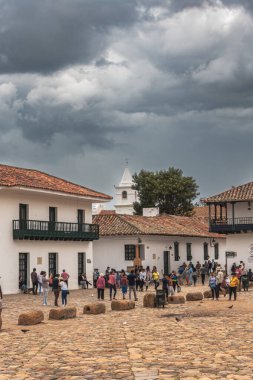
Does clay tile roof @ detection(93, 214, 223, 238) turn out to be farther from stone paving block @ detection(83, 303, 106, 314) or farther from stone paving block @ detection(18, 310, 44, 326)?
stone paving block @ detection(18, 310, 44, 326)

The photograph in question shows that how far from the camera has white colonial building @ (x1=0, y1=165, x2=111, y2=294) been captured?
127 ft

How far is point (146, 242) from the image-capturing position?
53.9 m

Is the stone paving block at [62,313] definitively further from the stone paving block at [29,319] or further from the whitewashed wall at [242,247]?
the whitewashed wall at [242,247]

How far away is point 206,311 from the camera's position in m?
25.4

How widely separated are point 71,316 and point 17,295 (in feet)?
46.2

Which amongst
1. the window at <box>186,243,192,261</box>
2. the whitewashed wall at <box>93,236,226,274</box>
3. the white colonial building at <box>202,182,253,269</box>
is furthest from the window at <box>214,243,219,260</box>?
the white colonial building at <box>202,182,253,269</box>

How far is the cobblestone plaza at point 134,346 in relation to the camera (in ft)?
39.2

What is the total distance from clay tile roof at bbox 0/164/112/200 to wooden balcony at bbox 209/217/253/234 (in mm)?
9604

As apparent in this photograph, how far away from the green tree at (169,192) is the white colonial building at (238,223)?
1192 inches

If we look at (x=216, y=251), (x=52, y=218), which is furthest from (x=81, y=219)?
(x=216, y=251)

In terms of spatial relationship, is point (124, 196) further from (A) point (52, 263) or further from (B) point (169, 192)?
(A) point (52, 263)

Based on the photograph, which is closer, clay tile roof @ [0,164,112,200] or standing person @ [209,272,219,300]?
standing person @ [209,272,219,300]

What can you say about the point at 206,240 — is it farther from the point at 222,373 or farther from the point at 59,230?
the point at 222,373

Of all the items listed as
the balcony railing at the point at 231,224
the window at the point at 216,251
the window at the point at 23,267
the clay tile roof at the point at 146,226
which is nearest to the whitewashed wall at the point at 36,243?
the window at the point at 23,267
